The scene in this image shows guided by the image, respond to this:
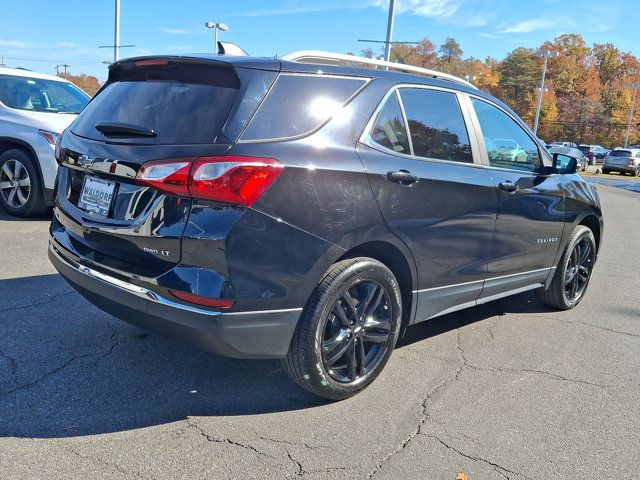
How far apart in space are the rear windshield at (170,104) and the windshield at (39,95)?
4938 millimetres

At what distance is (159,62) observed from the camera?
303 cm

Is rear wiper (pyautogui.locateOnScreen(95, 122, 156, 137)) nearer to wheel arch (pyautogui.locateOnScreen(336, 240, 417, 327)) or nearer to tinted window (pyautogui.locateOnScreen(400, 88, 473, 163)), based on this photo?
wheel arch (pyautogui.locateOnScreen(336, 240, 417, 327))

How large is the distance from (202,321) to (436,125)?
76.6 inches

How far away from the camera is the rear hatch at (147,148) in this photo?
2584 mm

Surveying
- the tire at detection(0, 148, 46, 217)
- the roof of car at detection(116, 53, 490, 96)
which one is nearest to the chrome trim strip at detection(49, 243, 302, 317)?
the roof of car at detection(116, 53, 490, 96)

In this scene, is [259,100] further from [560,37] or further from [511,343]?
[560,37]

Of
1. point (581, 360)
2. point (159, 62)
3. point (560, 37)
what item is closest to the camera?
point (159, 62)

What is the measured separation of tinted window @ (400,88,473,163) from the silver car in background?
36.8 metres

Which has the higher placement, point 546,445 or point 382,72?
point 382,72

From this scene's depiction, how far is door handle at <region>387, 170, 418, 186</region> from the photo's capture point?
3.07m

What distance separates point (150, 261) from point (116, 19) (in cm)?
2903

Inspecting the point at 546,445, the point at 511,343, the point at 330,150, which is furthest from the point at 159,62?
the point at 511,343

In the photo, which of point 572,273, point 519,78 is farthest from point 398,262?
point 519,78

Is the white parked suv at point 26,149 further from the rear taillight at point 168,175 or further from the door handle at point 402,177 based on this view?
the door handle at point 402,177
